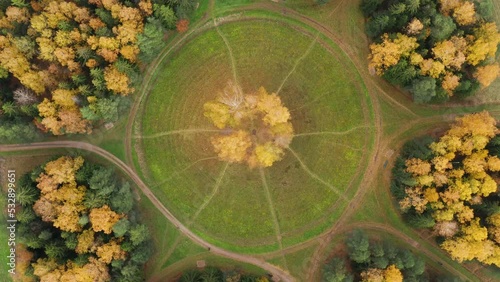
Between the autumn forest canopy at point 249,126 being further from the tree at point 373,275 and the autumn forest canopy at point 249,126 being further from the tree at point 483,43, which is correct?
the tree at point 483,43

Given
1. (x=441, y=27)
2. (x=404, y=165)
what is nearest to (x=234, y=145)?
→ (x=404, y=165)

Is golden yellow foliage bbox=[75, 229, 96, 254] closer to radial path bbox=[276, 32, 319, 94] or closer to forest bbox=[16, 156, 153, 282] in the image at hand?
forest bbox=[16, 156, 153, 282]

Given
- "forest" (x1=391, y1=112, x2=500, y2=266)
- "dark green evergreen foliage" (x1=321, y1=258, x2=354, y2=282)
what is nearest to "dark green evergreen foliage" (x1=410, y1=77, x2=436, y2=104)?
"forest" (x1=391, y1=112, x2=500, y2=266)

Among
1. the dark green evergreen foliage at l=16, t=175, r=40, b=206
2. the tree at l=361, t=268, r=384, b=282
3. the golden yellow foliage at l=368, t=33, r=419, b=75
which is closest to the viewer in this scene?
the tree at l=361, t=268, r=384, b=282

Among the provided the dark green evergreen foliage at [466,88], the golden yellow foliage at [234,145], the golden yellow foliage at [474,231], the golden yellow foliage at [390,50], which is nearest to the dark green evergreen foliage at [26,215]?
the golden yellow foliage at [234,145]

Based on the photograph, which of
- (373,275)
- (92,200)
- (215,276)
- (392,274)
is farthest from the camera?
(215,276)

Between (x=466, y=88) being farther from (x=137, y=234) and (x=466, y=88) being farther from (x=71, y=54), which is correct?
(x=71, y=54)

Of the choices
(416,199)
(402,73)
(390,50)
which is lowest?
(416,199)

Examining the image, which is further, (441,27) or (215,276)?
(215,276)
